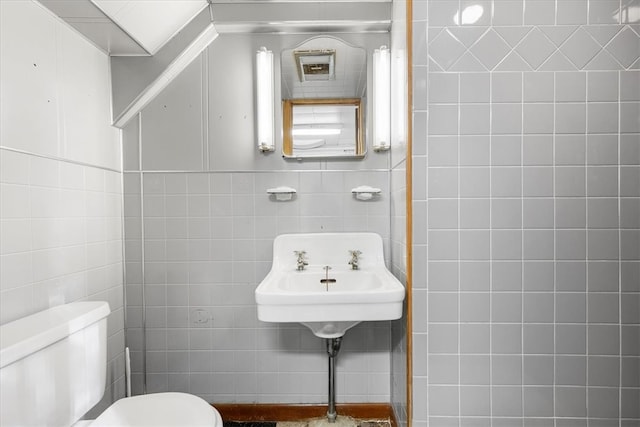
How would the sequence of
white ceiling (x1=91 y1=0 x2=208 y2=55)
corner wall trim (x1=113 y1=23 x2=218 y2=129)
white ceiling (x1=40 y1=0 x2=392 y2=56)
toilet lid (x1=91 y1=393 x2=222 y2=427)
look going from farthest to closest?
1. corner wall trim (x1=113 y1=23 x2=218 y2=129)
2. white ceiling (x1=40 y1=0 x2=392 y2=56)
3. white ceiling (x1=91 y1=0 x2=208 y2=55)
4. toilet lid (x1=91 y1=393 x2=222 y2=427)

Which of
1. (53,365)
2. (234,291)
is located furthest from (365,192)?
(53,365)

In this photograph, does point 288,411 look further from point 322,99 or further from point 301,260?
point 322,99

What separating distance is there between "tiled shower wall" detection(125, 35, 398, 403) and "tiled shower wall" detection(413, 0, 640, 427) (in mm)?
492

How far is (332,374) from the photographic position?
1763 mm

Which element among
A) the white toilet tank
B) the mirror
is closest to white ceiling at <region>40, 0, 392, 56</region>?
the mirror

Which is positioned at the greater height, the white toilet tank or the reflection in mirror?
the reflection in mirror

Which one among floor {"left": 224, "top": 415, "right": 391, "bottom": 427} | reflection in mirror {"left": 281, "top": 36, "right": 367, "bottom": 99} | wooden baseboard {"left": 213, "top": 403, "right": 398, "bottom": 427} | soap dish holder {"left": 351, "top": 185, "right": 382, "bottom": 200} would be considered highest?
reflection in mirror {"left": 281, "top": 36, "right": 367, "bottom": 99}

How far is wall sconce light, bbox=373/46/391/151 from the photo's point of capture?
5.96 ft

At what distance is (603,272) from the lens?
140 centimetres

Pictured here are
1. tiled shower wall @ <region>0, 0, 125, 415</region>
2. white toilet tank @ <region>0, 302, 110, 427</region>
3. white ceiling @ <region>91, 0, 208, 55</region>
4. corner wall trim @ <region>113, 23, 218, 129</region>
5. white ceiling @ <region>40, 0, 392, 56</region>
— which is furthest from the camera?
corner wall trim @ <region>113, 23, 218, 129</region>

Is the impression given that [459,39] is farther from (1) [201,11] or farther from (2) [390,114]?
(1) [201,11]

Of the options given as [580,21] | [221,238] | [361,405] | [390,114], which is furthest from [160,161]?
[580,21]

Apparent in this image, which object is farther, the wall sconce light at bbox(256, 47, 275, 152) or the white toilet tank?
the wall sconce light at bbox(256, 47, 275, 152)

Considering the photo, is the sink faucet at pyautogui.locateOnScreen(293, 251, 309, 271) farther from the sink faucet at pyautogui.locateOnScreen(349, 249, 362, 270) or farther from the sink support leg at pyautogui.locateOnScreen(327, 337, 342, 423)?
the sink support leg at pyautogui.locateOnScreen(327, 337, 342, 423)
